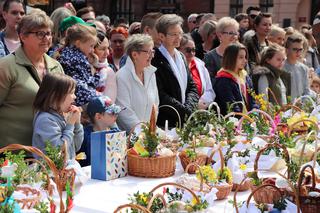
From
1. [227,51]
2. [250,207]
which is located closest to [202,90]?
[227,51]

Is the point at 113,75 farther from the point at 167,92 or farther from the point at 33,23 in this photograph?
the point at 33,23

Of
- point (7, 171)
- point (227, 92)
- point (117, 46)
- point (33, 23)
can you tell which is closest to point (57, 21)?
point (117, 46)

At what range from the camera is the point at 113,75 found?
3.98 m

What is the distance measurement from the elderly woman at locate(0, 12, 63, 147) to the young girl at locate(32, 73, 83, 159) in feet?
0.50

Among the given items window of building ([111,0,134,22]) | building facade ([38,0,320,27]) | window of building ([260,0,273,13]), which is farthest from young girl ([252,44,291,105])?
window of building ([111,0,134,22])

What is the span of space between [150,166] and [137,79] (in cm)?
124

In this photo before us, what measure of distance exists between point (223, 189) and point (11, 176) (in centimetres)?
95

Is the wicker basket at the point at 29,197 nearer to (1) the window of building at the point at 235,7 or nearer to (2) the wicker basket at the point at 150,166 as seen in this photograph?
(2) the wicker basket at the point at 150,166

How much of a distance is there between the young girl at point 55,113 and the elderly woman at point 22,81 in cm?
15

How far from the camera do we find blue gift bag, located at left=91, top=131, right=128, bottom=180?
275 cm

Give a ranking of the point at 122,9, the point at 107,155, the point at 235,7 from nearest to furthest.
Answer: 1. the point at 107,155
2. the point at 235,7
3. the point at 122,9

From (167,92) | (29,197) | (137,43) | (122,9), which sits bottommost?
(29,197)

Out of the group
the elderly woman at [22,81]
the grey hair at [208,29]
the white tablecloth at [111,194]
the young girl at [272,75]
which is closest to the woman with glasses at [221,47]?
the young girl at [272,75]

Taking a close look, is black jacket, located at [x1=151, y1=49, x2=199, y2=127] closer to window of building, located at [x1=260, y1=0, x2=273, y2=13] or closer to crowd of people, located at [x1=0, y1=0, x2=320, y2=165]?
crowd of people, located at [x1=0, y1=0, x2=320, y2=165]
